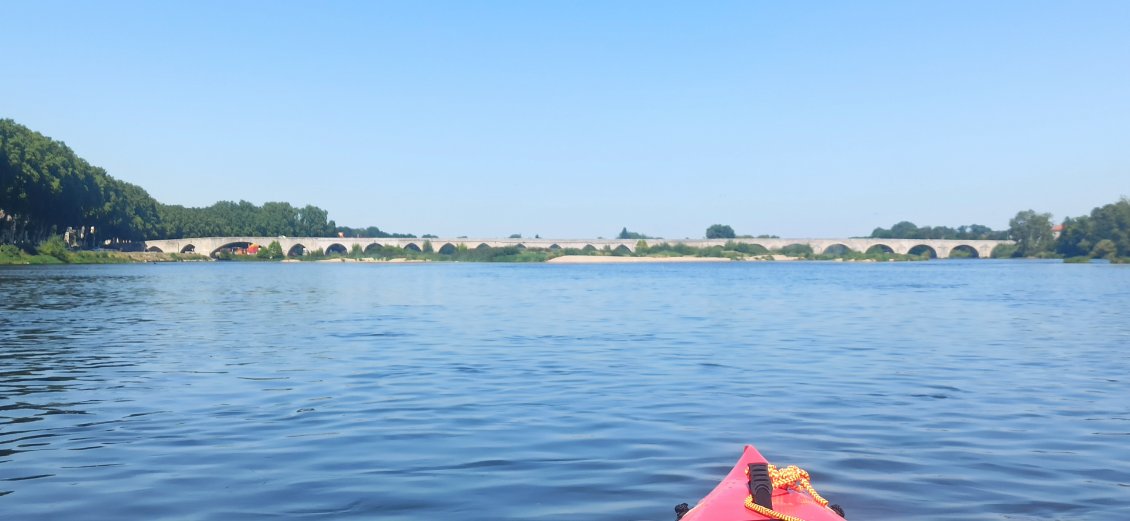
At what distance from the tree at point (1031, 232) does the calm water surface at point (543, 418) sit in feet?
515

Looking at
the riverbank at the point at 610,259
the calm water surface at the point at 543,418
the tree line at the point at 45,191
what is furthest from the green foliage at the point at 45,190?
the riverbank at the point at 610,259

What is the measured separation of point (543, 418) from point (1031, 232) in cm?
18489

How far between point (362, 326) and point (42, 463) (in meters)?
21.3

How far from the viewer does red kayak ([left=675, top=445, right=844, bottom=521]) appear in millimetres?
7160

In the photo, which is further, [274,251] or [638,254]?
[274,251]

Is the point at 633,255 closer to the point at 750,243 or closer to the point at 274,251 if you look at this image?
the point at 750,243

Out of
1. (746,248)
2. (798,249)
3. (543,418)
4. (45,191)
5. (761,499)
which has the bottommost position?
(543,418)

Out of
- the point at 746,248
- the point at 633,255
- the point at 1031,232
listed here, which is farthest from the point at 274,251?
the point at 1031,232

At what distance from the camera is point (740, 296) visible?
53906mm

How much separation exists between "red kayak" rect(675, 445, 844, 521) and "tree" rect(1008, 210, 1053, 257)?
606 ft

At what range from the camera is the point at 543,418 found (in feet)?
46.8

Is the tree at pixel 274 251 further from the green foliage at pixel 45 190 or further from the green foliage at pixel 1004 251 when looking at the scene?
the green foliage at pixel 1004 251

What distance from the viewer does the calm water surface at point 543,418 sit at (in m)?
9.62

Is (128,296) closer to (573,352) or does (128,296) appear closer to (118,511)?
(573,352)
